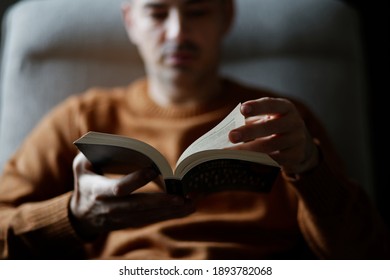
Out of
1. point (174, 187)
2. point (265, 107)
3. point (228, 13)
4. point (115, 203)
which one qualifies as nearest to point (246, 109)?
point (265, 107)

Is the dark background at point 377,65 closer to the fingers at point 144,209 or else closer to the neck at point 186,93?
the neck at point 186,93

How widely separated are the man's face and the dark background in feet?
1.82

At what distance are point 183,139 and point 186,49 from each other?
20cm

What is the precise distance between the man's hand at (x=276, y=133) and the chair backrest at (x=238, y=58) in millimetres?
457

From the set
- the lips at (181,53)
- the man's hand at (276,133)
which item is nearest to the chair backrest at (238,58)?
the lips at (181,53)

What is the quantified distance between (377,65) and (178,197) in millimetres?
943

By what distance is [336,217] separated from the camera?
2.99ft

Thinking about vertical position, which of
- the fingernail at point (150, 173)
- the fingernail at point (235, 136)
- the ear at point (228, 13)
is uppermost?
the ear at point (228, 13)

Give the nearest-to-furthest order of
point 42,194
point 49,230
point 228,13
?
point 49,230 → point 42,194 → point 228,13

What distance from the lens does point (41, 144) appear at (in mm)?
1101

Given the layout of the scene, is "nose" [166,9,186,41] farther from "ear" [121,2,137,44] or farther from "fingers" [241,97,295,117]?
"fingers" [241,97,295,117]

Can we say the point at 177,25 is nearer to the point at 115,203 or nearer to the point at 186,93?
the point at 186,93

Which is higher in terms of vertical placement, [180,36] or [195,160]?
[180,36]

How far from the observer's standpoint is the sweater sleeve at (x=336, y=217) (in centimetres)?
89
